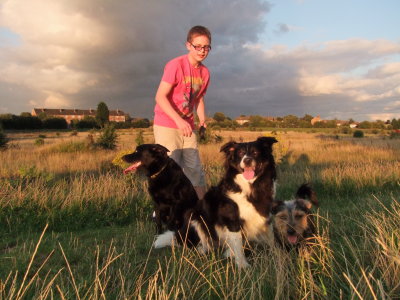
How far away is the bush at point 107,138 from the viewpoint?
15312 mm

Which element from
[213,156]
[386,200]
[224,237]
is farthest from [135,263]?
[213,156]

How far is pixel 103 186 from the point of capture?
6.60 metres

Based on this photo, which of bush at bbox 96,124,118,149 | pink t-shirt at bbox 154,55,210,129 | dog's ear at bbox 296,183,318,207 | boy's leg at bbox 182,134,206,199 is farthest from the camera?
bush at bbox 96,124,118,149

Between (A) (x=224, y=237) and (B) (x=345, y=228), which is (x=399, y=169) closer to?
(B) (x=345, y=228)

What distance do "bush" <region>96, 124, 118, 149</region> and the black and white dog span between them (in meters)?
12.7

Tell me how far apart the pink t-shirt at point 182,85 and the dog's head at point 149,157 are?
41 centimetres

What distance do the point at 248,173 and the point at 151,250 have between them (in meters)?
1.62

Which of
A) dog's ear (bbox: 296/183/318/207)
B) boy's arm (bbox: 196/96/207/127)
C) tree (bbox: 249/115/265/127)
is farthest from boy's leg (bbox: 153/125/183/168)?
tree (bbox: 249/115/265/127)

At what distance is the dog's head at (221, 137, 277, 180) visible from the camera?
342 centimetres

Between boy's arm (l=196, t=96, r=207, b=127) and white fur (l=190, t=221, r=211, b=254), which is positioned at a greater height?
boy's arm (l=196, t=96, r=207, b=127)

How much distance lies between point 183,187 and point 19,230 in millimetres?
2926

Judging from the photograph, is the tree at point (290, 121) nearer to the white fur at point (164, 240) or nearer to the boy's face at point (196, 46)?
the boy's face at point (196, 46)

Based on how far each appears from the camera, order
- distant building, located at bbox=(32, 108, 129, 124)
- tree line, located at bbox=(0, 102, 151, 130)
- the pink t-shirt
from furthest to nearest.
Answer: distant building, located at bbox=(32, 108, 129, 124) → tree line, located at bbox=(0, 102, 151, 130) → the pink t-shirt

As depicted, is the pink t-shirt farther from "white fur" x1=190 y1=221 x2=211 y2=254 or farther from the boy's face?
"white fur" x1=190 y1=221 x2=211 y2=254
